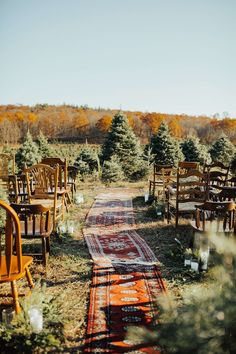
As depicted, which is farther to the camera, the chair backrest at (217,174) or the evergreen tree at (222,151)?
the evergreen tree at (222,151)

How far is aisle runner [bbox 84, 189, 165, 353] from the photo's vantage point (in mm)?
2834

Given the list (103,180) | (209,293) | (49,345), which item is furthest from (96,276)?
(103,180)

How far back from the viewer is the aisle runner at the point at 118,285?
283 cm

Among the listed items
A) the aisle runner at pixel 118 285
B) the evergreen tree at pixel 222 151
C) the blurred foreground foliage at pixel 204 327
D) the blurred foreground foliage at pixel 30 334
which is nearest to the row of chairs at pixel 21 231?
the blurred foreground foliage at pixel 30 334

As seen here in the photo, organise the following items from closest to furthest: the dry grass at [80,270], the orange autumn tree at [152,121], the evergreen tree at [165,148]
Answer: the dry grass at [80,270]
the evergreen tree at [165,148]
the orange autumn tree at [152,121]

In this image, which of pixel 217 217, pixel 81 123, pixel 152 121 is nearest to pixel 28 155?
pixel 217 217

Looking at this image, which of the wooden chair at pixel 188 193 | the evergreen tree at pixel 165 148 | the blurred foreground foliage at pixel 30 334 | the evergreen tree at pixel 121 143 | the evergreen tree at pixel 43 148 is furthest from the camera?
the evergreen tree at pixel 165 148

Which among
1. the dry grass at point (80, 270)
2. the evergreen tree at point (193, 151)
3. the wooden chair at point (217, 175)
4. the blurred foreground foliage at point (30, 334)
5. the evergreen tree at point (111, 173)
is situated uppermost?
the evergreen tree at point (193, 151)

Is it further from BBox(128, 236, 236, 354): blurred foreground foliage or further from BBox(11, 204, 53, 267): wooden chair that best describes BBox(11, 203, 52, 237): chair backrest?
BBox(128, 236, 236, 354): blurred foreground foliage

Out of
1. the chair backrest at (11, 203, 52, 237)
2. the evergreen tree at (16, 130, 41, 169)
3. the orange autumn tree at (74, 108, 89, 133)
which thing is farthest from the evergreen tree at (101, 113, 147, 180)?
the orange autumn tree at (74, 108, 89, 133)

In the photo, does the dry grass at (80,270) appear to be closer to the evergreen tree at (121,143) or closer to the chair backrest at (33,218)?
the chair backrest at (33,218)

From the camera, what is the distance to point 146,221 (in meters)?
7.33

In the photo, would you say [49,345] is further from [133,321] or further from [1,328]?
[133,321]

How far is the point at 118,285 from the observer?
385 cm
